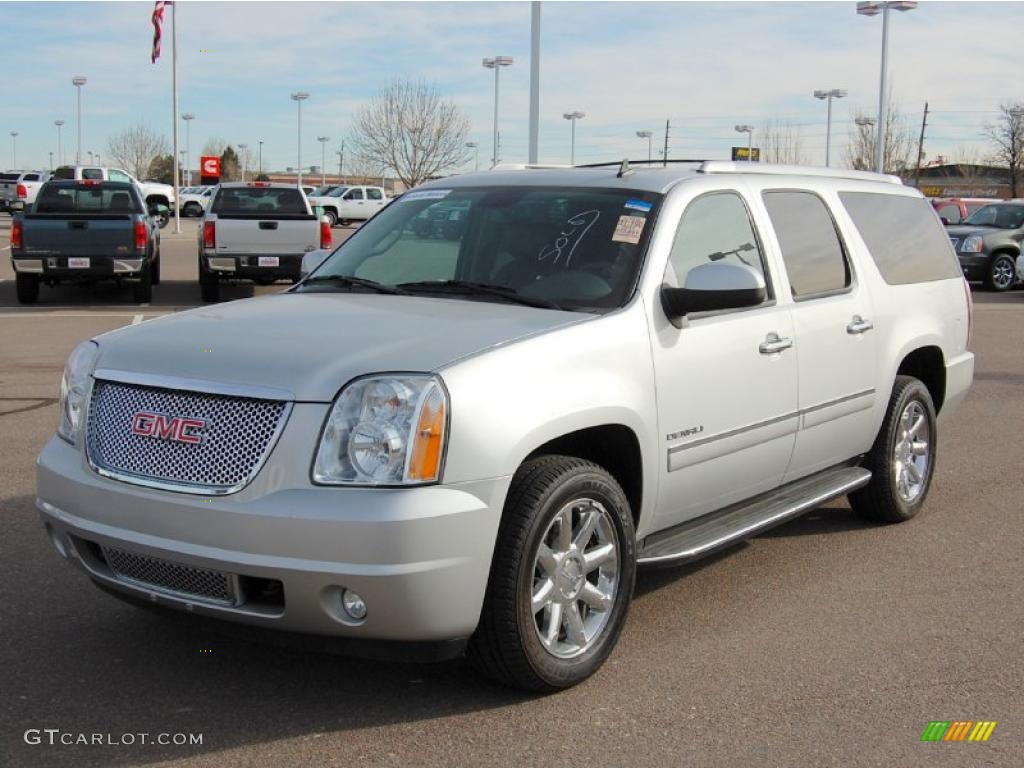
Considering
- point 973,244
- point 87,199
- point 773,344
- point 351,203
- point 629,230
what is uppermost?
point 351,203

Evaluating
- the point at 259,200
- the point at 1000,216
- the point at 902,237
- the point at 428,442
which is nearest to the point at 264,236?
the point at 259,200

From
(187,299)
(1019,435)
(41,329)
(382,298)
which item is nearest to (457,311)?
(382,298)

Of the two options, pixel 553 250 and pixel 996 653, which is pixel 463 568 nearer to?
pixel 553 250

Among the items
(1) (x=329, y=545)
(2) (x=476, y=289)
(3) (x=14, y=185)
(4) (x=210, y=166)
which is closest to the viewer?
(1) (x=329, y=545)

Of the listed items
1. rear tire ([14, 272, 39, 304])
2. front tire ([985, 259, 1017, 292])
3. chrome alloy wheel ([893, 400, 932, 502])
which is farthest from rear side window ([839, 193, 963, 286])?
front tire ([985, 259, 1017, 292])

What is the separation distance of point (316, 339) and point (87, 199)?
598 inches

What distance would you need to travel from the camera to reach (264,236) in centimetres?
1712

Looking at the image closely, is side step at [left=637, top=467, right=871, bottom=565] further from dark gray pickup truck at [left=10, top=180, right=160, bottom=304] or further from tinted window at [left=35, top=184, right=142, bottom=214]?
tinted window at [left=35, top=184, right=142, bottom=214]

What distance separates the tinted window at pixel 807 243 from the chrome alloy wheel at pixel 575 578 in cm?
177

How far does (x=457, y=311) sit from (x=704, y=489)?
126 cm

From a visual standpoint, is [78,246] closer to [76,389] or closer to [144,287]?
[144,287]

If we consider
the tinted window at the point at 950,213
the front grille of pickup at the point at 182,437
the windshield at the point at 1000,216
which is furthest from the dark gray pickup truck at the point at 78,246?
the tinted window at the point at 950,213

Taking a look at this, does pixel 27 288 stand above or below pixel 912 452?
above

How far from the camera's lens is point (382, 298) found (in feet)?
15.7
